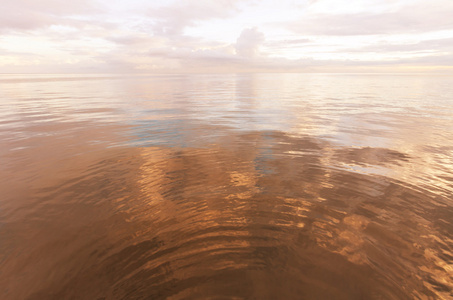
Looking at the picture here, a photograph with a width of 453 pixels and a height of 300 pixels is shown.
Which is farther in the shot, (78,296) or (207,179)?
(207,179)

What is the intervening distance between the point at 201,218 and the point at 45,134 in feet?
38.5

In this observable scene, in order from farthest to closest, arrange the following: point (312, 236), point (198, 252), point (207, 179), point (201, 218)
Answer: point (207, 179), point (201, 218), point (312, 236), point (198, 252)

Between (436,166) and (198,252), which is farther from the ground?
(198,252)

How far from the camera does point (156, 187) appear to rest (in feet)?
21.0

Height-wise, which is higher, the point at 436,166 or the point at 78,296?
the point at 78,296

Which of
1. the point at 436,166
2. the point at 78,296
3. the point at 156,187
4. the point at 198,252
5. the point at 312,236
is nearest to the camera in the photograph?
the point at 78,296

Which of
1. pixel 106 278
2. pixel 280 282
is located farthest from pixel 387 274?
pixel 106 278

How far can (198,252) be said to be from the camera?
13.2 feet

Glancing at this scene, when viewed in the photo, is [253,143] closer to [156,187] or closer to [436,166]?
[156,187]

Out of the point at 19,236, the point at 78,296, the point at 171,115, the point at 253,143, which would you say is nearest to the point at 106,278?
the point at 78,296

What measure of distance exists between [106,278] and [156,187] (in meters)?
3.01

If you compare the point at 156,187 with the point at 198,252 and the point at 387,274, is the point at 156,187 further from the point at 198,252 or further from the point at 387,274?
the point at 387,274

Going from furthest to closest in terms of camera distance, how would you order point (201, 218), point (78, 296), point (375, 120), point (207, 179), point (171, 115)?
point (171, 115) < point (375, 120) < point (207, 179) < point (201, 218) < point (78, 296)

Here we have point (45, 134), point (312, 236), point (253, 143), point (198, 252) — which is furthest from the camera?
point (45, 134)
